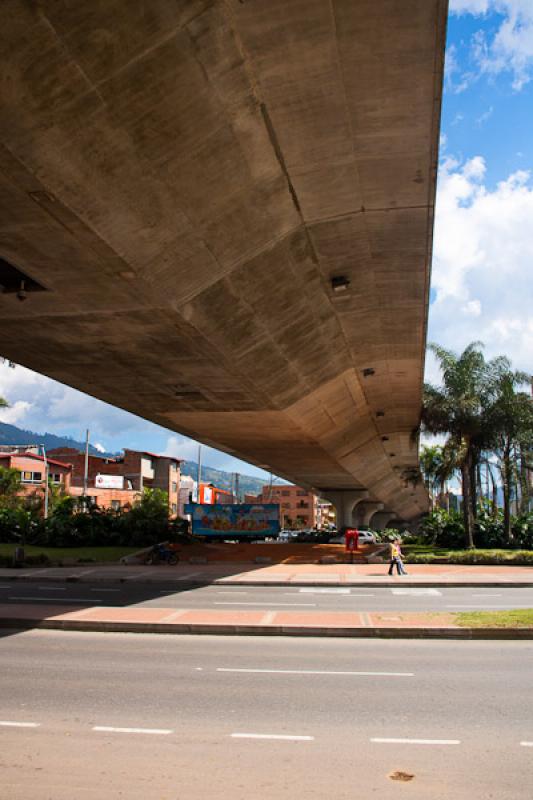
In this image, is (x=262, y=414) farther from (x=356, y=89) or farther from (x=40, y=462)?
(x=40, y=462)

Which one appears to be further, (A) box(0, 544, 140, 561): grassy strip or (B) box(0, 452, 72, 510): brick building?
(B) box(0, 452, 72, 510): brick building

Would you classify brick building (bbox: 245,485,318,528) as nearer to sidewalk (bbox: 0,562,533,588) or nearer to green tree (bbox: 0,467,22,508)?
green tree (bbox: 0,467,22,508)

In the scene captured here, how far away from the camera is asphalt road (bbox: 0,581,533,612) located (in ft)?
59.6

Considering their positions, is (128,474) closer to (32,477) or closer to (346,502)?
(32,477)

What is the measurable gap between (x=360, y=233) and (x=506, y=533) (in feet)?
103

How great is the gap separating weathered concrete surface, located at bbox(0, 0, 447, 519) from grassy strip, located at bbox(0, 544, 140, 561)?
20.7 metres

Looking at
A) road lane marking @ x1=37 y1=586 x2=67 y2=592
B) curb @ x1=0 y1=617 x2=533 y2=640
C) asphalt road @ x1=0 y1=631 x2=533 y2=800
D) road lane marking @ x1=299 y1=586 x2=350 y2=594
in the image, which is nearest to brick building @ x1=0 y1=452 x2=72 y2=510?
road lane marking @ x1=37 y1=586 x2=67 y2=592

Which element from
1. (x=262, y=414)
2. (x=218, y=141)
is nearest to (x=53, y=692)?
(x=218, y=141)

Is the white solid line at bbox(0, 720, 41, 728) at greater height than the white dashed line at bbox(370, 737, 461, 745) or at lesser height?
lesser

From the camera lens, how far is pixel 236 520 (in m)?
51.3

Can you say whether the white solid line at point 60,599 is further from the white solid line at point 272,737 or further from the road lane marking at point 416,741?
the road lane marking at point 416,741

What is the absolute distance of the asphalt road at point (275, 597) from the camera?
18156 mm

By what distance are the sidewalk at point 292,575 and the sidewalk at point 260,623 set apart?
935 centimetres

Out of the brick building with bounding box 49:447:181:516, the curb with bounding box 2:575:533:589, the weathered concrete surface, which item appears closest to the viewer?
the weathered concrete surface
